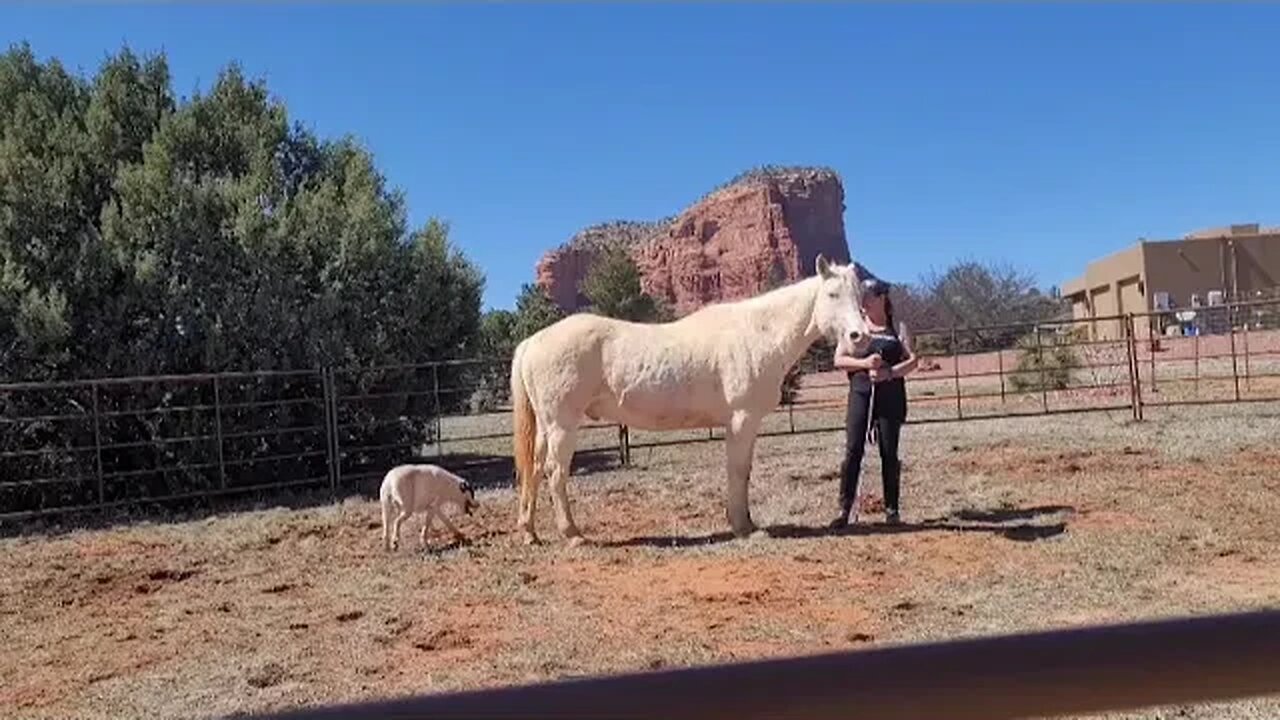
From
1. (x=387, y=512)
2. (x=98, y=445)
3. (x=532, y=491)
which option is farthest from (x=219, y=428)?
(x=532, y=491)

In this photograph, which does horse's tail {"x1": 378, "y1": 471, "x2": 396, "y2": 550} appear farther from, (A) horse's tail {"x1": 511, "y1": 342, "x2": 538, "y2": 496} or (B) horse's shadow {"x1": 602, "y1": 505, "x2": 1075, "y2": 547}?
(B) horse's shadow {"x1": 602, "y1": 505, "x2": 1075, "y2": 547}

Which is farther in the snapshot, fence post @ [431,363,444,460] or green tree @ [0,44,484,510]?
fence post @ [431,363,444,460]

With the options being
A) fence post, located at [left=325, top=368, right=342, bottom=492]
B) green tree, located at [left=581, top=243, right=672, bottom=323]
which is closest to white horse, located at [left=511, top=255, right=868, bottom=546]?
fence post, located at [left=325, top=368, right=342, bottom=492]

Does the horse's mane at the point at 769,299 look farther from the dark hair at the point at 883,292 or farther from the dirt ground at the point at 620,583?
the dirt ground at the point at 620,583

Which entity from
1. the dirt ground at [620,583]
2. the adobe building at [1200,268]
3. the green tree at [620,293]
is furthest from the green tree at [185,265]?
the adobe building at [1200,268]

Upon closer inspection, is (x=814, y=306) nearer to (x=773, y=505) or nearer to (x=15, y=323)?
(x=773, y=505)

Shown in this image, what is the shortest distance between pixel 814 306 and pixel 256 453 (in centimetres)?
827

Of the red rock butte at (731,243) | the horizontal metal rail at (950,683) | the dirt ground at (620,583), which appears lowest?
the dirt ground at (620,583)

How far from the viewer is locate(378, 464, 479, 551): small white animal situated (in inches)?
316

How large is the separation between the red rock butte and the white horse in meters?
→ 72.4

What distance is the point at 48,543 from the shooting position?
10227 mm

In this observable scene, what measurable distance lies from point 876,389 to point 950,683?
6.93 metres

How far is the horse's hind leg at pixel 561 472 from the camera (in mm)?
8055

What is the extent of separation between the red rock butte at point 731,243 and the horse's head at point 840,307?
7249 cm
